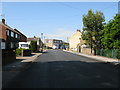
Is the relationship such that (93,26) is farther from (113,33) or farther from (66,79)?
(66,79)

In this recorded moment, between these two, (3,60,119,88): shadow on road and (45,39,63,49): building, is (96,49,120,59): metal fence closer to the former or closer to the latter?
(3,60,119,88): shadow on road

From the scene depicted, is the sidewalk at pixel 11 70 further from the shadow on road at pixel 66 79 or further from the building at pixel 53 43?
the building at pixel 53 43

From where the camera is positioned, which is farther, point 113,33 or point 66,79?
point 113,33

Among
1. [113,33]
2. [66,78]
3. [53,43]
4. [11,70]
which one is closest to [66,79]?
[66,78]

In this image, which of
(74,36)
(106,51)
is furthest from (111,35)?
(74,36)

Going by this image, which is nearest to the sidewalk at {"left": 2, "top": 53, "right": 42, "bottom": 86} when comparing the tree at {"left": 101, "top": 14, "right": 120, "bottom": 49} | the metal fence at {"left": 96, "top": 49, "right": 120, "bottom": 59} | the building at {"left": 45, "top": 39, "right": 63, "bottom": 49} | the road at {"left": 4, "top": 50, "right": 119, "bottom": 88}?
the road at {"left": 4, "top": 50, "right": 119, "bottom": 88}

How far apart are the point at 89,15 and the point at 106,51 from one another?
10.7 metres

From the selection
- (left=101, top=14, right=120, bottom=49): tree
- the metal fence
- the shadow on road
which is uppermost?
(left=101, top=14, right=120, bottom=49): tree

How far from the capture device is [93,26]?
1561 inches

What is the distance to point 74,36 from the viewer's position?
9869 centimetres

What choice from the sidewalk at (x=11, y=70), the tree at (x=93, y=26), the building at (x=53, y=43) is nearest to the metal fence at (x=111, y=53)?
the tree at (x=93, y=26)

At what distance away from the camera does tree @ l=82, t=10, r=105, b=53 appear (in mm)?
39188

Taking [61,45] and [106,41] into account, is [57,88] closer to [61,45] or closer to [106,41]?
[106,41]

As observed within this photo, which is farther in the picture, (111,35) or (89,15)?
(89,15)
